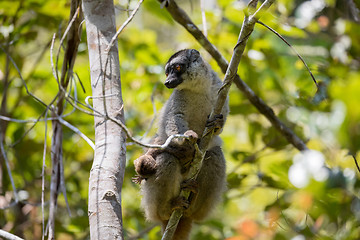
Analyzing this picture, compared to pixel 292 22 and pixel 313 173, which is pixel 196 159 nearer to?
pixel 313 173

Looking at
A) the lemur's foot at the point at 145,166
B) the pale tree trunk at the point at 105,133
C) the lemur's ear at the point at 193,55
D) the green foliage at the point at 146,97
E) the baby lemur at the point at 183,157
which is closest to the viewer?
the pale tree trunk at the point at 105,133

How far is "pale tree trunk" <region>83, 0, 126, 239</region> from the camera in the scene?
125 inches

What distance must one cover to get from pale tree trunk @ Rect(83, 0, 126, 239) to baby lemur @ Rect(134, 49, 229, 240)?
1236 millimetres

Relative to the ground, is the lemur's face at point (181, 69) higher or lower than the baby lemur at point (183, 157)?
higher

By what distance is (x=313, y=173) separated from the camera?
6.91 feet

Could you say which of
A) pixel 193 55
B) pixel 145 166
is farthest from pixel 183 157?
pixel 193 55

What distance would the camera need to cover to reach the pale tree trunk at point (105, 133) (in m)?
3.18

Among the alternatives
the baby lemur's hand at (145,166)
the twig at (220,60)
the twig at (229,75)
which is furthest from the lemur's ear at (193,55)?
the twig at (229,75)

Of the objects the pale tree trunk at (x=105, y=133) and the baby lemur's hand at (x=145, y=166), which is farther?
the baby lemur's hand at (x=145, y=166)

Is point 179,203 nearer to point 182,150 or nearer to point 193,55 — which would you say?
point 182,150

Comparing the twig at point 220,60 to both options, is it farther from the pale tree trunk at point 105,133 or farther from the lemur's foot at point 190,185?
the lemur's foot at point 190,185

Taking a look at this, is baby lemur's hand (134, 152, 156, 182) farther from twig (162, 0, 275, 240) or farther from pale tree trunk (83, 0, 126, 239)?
pale tree trunk (83, 0, 126, 239)

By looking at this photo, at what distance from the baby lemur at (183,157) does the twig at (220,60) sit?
13.9 inches

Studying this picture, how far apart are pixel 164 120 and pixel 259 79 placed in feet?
5.73
